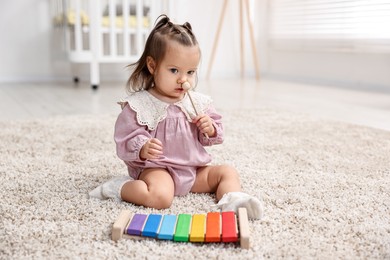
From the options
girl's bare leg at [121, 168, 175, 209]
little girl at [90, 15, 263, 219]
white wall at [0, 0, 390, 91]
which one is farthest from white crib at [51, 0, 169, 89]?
girl's bare leg at [121, 168, 175, 209]

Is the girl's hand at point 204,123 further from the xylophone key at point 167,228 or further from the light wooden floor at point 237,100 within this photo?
the light wooden floor at point 237,100

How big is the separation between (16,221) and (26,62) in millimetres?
2657

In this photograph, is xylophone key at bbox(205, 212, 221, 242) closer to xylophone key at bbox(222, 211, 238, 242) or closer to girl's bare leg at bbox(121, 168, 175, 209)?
xylophone key at bbox(222, 211, 238, 242)

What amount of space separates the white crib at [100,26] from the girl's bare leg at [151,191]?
1942 millimetres

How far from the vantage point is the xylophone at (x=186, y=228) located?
67 centimetres

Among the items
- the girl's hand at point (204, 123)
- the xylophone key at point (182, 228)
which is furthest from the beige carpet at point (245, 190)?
the girl's hand at point (204, 123)

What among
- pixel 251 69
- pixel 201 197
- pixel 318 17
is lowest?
pixel 251 69

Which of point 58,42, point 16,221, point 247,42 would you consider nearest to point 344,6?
point 247,42

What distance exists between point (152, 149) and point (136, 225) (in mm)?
168

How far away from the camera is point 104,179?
3.32 feet

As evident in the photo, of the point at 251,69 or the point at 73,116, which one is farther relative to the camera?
the point at 251,69

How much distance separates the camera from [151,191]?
83cm

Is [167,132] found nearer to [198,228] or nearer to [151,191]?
[151,191]

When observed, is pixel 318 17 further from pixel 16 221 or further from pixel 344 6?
pixel 16 221
